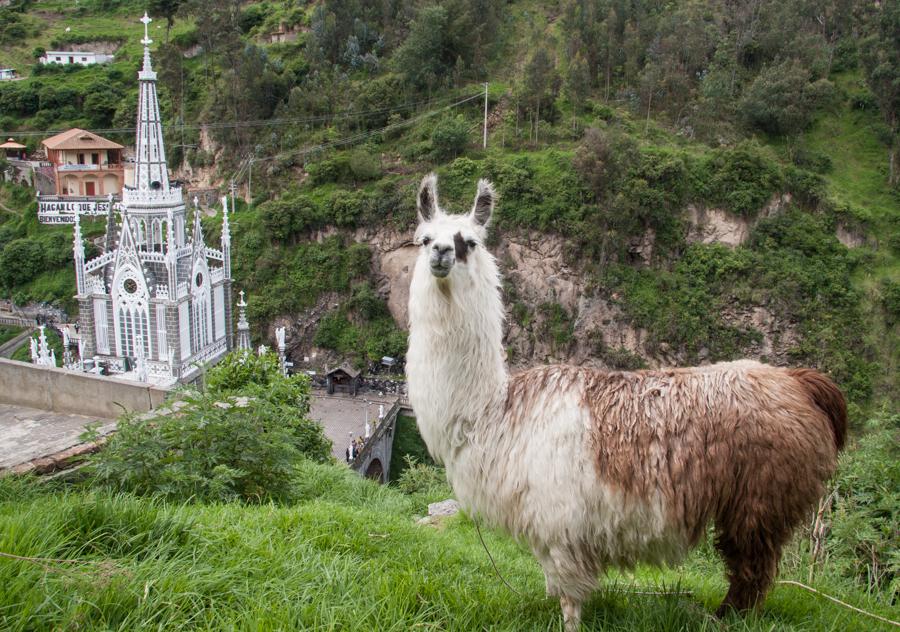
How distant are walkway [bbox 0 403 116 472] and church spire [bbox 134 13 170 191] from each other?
1355 cm

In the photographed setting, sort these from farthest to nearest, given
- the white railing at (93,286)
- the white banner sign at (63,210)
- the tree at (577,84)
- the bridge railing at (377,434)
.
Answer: the white banner sign at (63,210) < the tree at (577,84) < the white railing at (93,286) < the bridge railing at (377,434)

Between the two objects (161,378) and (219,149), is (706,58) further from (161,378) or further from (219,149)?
(161,378)

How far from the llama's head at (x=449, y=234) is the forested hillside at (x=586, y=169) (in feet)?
64.3

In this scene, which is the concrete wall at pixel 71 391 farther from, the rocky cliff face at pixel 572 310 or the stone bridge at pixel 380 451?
the rocky cliff face at pixel 572 310

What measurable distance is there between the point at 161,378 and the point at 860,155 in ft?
91.7

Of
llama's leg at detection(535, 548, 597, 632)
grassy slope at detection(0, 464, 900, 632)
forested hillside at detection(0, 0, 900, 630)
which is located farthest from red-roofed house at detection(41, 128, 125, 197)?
llama's leg at detection(535, 548, 597, 632)

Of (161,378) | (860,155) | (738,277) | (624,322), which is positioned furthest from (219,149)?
(860,155)

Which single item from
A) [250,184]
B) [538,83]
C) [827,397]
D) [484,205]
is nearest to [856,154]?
[538,83]

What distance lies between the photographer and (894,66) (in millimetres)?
25969

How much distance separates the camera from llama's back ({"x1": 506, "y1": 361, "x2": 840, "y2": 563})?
2.89m

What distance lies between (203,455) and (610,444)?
8.89 ft

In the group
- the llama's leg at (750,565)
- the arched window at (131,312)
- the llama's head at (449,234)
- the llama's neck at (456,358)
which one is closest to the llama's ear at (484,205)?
the llama's head at (449,234)

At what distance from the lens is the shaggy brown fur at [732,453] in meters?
2.90

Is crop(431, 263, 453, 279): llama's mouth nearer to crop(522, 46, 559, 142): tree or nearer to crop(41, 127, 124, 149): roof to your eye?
crop(522, 46, 559, 142): tree
